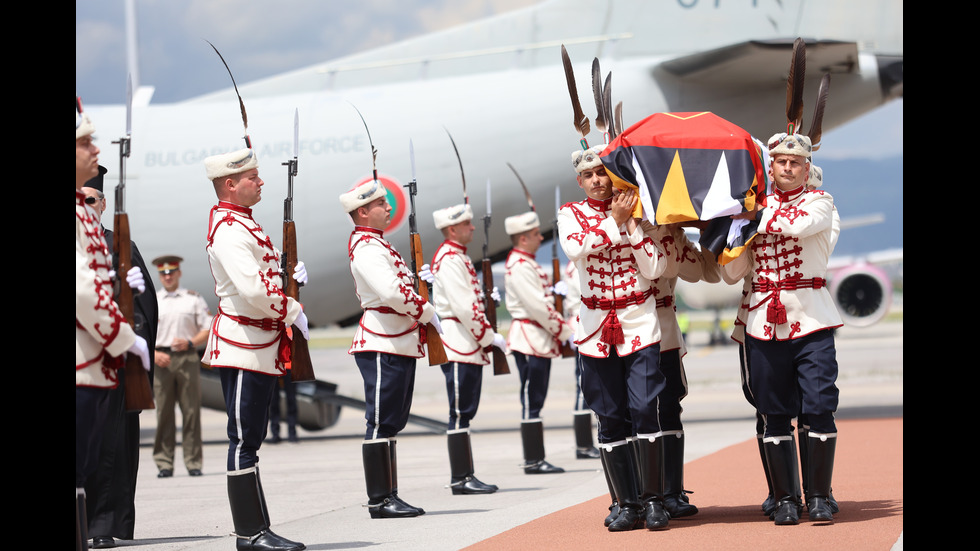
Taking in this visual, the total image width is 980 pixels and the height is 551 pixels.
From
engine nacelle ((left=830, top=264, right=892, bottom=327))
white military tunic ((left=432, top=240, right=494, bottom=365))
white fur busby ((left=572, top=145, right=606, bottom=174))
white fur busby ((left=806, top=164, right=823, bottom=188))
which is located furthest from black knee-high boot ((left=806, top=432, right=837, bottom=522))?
engine nacelle ((left=830, top=264, right=892, bottom=327))

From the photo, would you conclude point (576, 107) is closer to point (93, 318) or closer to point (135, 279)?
point (135, 279)

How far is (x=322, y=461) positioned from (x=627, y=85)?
5127mm

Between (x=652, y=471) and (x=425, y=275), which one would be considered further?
(x=425, y=275)

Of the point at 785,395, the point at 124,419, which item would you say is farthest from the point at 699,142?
the point at 124,419

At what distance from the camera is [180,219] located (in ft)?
40.5

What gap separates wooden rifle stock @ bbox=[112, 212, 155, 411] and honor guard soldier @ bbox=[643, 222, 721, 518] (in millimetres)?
2393

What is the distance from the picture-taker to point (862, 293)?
23953 millimetres

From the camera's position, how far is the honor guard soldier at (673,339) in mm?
5418

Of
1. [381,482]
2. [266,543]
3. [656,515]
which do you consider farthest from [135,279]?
[656,515]

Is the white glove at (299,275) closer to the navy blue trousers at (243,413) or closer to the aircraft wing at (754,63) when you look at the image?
the navy blue trousers at (243,413)

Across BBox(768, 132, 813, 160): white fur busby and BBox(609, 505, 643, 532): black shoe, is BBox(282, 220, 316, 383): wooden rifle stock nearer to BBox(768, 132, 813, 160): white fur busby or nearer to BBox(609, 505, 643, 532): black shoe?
BBox(609, 505, 643, 532): black shoe

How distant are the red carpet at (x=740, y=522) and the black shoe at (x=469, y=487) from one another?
2.95 ft

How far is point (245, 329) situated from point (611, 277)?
1.73 metres

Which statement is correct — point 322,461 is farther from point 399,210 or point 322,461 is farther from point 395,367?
point 395,367
